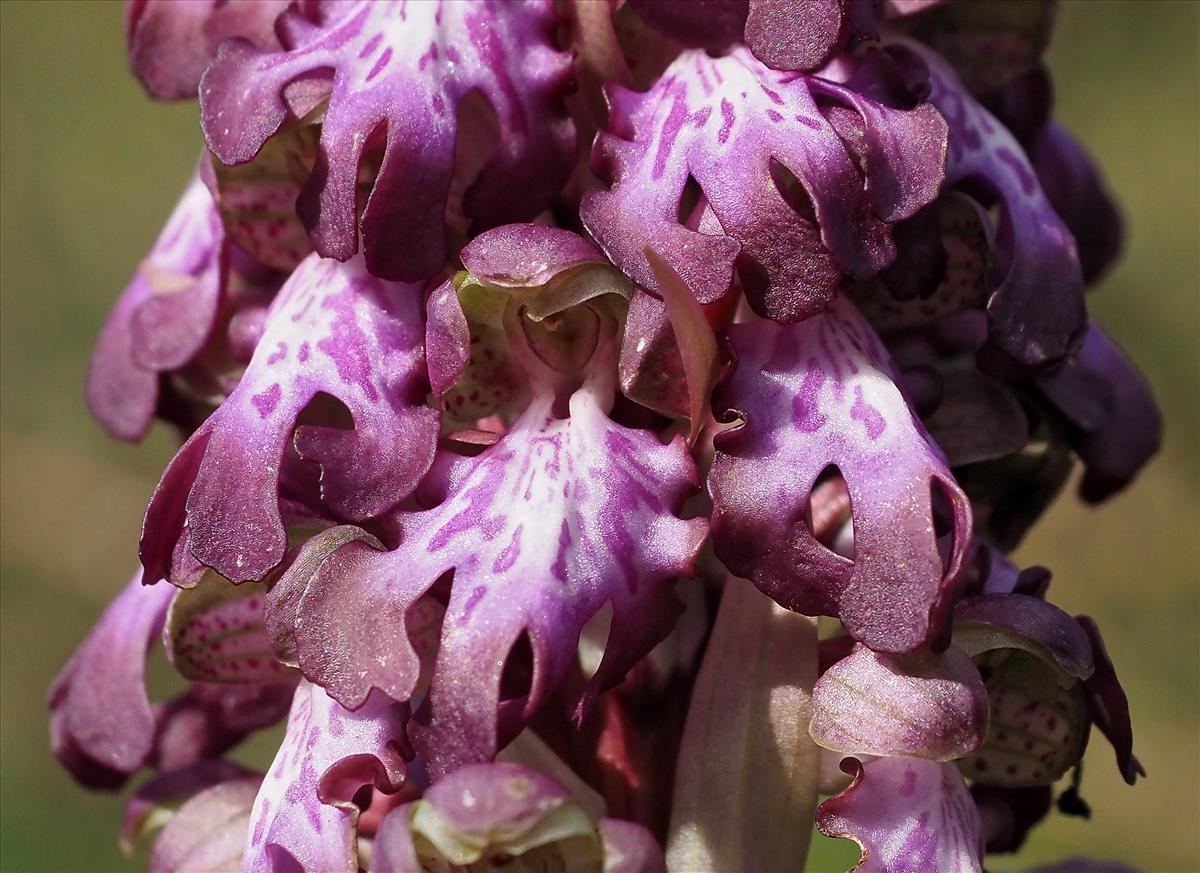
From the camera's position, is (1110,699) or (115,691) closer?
(1110,699)

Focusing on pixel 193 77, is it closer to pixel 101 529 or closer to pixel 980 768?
pixel 980 768

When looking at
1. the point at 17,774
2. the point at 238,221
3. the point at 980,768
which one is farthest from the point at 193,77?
the point at 17,774

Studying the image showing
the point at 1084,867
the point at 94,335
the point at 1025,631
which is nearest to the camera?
the point at 1025,631

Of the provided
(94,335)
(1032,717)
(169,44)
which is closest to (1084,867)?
(1032,717)

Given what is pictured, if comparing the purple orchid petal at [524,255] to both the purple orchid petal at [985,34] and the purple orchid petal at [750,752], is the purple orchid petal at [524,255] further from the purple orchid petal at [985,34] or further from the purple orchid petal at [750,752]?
the purple orchid petal at [985,34]

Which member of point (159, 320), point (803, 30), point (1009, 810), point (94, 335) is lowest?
point (94, 335)

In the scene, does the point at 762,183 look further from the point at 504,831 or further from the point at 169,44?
the point at 169,44
